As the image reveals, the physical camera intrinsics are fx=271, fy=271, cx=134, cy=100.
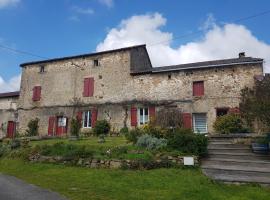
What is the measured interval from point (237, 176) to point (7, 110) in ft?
83.7

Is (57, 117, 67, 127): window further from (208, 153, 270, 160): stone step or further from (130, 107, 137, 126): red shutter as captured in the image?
(208, 153, 270, 160): stone step

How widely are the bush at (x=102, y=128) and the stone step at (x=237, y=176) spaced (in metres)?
13.4

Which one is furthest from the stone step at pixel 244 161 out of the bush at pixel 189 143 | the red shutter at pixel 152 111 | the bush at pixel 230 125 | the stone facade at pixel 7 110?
the stone facade at pixel 7 110

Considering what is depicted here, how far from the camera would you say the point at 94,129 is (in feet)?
72.4

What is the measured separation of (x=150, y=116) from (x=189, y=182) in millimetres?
13211

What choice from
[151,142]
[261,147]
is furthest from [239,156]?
[151,142]

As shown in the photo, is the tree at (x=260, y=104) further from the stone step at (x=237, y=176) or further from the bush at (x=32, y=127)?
the bush at (x=32, y=127)

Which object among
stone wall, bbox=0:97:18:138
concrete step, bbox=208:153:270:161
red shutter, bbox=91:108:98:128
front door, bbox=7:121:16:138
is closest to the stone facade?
stone wall, bbox=0:97:18:138

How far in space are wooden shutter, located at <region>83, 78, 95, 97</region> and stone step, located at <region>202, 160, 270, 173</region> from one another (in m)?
15.5

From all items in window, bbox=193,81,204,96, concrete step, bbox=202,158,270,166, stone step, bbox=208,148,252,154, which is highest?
window, bbox=193,81,204,96

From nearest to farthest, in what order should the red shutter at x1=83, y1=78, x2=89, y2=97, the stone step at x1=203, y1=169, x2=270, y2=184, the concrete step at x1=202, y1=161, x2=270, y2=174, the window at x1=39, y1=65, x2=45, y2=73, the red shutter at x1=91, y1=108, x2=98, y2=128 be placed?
the stone step at x1=203, y1=169, x2=270, y2=184 < the concrete step at x1=202, y1=161, x2=270, y2=174 < the red shutter at x1=91, y1=108, x2=98, y2=128 < the red shutter at x1=83, y1=78, x2=89, y2=97 < the window at x1=39, y1=65, x2=45, y2=73

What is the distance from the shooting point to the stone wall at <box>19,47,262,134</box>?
19.7 m

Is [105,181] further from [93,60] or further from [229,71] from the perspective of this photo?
[93,60]

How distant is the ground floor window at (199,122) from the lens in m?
20.1
